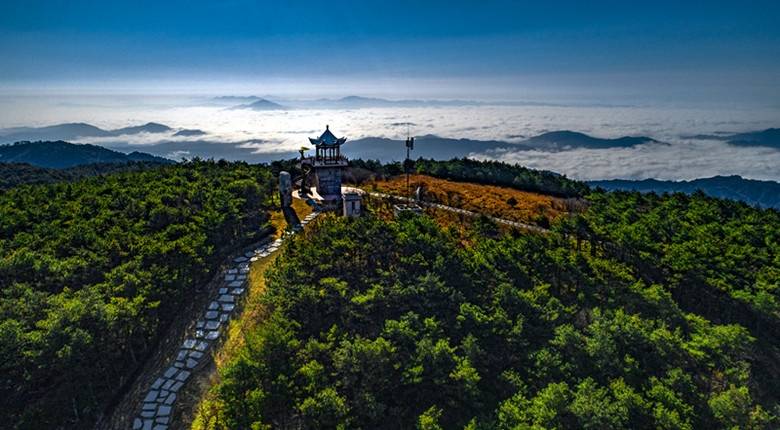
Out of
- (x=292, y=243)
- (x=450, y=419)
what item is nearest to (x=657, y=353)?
(x=450, y=419)

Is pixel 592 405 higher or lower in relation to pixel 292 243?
lower

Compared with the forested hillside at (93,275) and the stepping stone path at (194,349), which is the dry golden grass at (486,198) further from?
the stepping stone path at (194,349)

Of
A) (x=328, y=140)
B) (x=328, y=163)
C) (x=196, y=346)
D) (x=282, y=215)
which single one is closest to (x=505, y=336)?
(x=196, y=346)

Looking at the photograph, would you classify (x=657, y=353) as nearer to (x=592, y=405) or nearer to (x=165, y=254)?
(x=592, y=405)

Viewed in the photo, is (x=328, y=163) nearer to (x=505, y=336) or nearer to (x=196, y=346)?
(x=196, y=346)

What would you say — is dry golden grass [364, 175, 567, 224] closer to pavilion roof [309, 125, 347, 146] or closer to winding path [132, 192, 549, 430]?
pavilion roof [309, 125, 347, 146]

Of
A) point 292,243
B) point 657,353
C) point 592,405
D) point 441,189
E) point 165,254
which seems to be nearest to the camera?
point 592,405
